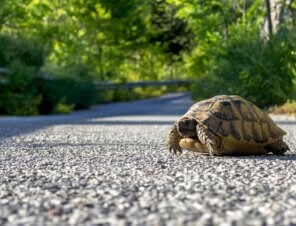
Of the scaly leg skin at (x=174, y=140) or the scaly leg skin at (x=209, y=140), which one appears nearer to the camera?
the scaly leg skin at (x=209, y=140)

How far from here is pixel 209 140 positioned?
7.55m

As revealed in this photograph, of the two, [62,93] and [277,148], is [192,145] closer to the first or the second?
[277,148]

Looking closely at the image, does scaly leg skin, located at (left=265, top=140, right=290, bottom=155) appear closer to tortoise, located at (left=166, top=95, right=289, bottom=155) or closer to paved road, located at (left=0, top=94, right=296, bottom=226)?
tortoise, located at (left=166, top=95, right=289, bottom=155)

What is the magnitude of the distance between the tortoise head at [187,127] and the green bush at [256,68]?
42.0ft

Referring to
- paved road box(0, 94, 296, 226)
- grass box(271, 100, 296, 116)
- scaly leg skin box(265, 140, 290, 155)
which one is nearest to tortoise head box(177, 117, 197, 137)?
paved road box(0, 94, 296, 226)

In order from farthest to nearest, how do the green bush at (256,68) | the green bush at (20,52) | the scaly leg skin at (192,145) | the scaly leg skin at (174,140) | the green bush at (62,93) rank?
→ the green bush at (62,93)
the green bush at (20,52)
the green bush at (256,68)
the scaly leg skin at (174,140)
the scaly leg skin at (192,145)

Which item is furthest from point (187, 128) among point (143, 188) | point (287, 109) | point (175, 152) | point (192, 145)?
point (287, 109)

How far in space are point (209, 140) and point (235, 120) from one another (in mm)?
428

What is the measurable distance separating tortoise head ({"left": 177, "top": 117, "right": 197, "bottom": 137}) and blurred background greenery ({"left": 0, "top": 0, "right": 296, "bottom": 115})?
12685mm

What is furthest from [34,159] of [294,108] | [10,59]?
[10,59]

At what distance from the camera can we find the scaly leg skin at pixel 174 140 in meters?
7.98

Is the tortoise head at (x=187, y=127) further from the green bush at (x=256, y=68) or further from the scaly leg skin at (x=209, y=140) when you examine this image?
the green bush at (x=256, y=68)

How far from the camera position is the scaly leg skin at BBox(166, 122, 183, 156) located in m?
7.98

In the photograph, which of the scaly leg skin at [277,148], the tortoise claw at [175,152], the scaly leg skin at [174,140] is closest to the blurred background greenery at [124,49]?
the scaly leg skin at [277,148]
